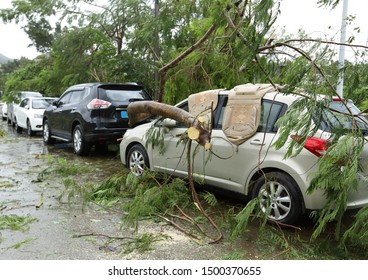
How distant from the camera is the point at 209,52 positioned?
243 inches

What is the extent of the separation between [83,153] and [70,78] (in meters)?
5.22

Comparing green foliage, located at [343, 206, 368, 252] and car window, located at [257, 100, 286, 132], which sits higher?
car window, located at [257, 100, 286, 132]

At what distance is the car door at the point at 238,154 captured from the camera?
14.0 feet

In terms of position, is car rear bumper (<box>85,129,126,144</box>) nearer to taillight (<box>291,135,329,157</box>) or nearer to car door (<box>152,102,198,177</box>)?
car door (<box>152,102,198,177</box>)

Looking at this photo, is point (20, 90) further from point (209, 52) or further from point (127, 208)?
point (127, 208)

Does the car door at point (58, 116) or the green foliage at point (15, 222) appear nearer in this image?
the green foliage at point (15, 222)

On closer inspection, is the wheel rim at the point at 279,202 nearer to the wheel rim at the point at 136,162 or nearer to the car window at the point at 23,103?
the wheel rim at the point at 136,162

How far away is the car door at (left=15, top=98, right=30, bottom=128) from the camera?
42.7 feet

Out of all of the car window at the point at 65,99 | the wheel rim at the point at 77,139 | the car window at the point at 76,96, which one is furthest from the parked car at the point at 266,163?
the car window at the point at 65,99

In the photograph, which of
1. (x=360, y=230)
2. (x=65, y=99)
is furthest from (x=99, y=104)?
(x=360, y=230)

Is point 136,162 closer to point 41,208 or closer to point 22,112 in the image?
point 41,208

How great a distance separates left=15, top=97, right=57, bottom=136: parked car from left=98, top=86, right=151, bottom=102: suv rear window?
544cm

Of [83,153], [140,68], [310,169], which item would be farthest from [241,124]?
[140,68]

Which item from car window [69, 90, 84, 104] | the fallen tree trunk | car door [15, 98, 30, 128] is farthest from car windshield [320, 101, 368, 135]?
car door [15, 98, 30, 128]
